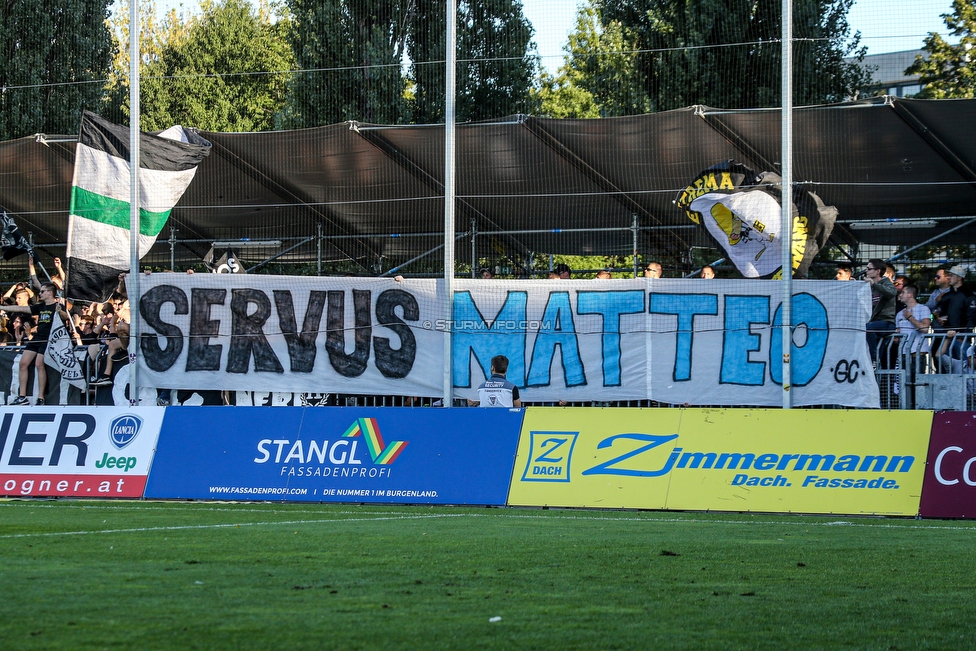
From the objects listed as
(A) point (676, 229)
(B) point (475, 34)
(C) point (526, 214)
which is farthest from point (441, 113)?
(A) point (676, 229)

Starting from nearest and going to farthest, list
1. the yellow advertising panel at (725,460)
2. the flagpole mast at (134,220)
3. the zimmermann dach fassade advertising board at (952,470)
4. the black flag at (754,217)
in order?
the zimmermann dach fassade advertising board at (952,470), the yellow advertising panel at (725,460), the black flag at (754,217), the flagpole mast at (134,220)

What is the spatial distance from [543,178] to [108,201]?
7.06 metres

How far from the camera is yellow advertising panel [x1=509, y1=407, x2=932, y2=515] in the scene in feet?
37.1

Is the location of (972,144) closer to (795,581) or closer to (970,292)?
(970,292)

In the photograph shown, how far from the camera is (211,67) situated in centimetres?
3953

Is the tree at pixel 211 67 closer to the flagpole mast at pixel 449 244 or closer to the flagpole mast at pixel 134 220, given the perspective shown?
the flagpole mast at pixel 134 220

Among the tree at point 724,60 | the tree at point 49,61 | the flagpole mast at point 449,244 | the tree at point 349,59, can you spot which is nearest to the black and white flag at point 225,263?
the tree at point 349,59

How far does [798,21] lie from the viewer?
2286cm

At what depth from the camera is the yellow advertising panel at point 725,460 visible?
11.3 meters

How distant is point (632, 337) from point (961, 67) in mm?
16690

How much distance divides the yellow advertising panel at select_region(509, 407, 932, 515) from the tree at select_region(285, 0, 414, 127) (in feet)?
42.1

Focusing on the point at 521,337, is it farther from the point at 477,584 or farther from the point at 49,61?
the point at 49,61

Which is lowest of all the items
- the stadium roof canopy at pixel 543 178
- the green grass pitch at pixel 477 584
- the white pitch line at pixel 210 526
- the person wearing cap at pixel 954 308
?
the white pitch line at pixel 210 526

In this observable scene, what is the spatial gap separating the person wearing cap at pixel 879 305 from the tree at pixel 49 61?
2115cm
